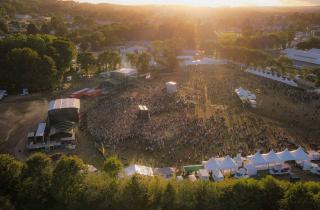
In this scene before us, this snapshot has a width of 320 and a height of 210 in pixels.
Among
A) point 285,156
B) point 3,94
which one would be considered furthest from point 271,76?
point 3,94

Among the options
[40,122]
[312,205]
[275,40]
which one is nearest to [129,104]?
[40,122]

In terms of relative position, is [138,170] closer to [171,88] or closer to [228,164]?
[228,164]

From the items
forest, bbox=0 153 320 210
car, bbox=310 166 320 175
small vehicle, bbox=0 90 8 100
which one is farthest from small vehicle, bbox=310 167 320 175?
small vehicle, bbox=0 90 8 100

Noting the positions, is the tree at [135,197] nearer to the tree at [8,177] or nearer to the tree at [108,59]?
the tree at [8,177]

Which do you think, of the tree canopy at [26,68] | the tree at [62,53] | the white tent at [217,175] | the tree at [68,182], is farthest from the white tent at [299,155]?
the tree at [62,53]

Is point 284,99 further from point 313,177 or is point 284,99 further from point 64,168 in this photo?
point 64,168
